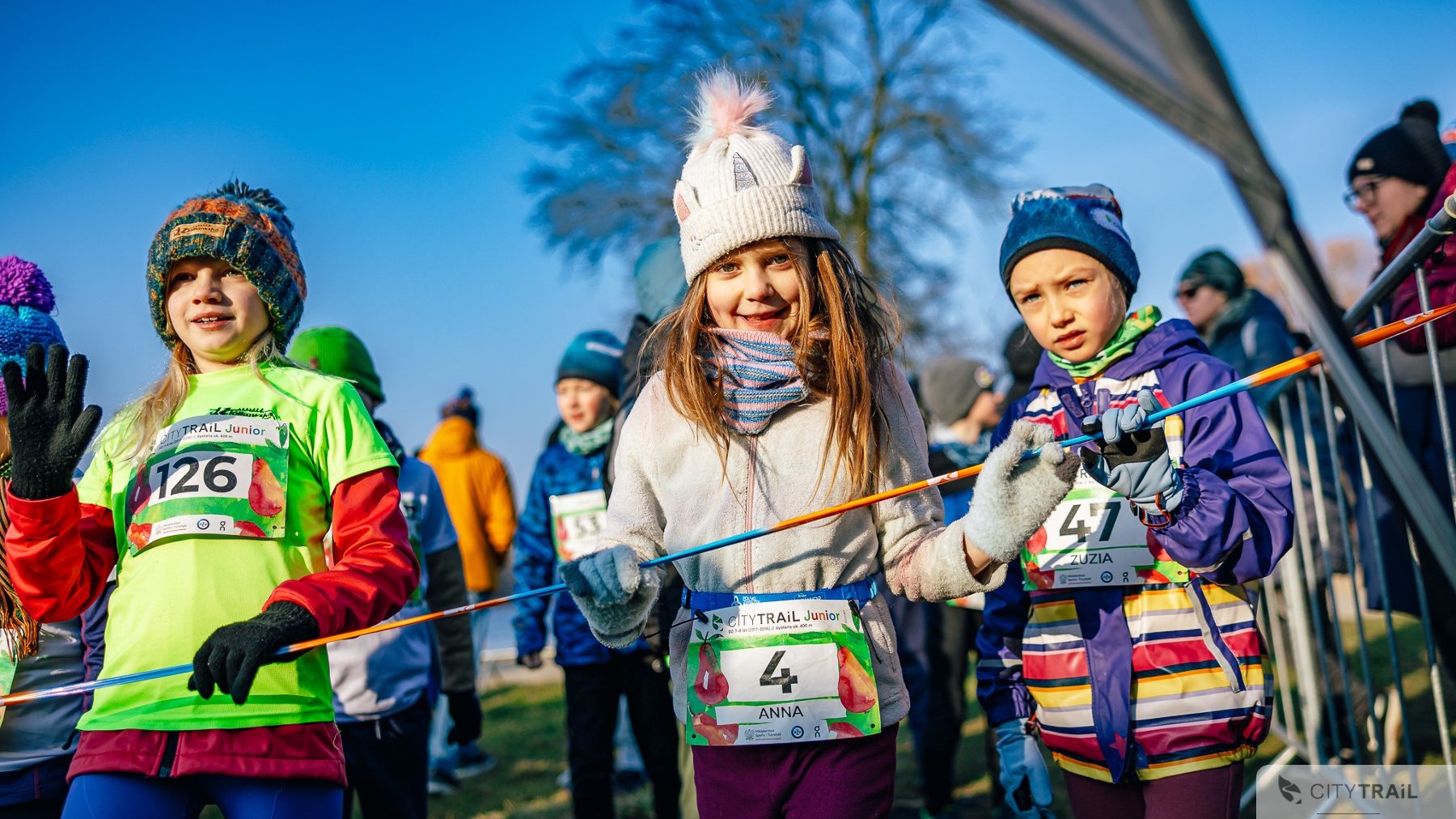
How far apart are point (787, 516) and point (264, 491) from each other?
43.0 inches

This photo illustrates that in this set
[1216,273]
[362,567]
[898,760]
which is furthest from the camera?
[898,760]

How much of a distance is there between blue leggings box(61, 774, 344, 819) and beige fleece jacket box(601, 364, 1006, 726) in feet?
2.57

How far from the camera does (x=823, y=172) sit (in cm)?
1603

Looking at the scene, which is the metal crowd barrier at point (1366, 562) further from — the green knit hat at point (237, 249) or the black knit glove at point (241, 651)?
the green knit hat at point (237, 249)

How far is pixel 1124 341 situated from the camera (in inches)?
98.7

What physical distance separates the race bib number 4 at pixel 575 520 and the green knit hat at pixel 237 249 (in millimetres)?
2167

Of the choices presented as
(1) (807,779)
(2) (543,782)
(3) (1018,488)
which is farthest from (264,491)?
(2) (543,782)

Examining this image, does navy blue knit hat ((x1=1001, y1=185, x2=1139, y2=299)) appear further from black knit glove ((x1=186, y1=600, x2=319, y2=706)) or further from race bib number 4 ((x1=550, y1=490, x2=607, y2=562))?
race bib number 4 ((x1=550, y1=490, x2=607, y2=562))

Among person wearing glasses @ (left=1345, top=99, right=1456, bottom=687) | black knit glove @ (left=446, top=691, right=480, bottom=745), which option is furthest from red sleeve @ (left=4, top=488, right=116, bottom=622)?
person wearing glasses @ (left=1345, top=99, right=1456, bottom=687)

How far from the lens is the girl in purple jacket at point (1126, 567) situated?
218 centimetres

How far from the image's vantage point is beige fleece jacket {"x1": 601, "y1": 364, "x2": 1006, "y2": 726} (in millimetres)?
2133

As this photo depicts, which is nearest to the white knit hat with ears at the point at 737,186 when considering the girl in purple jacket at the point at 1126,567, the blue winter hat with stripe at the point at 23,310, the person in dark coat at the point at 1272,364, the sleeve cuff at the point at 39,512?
the girl in purple jacket at the point at 1126,567

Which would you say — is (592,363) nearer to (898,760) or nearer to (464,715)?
(464,715)

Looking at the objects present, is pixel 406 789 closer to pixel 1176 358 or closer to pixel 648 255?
pixel 648 255
